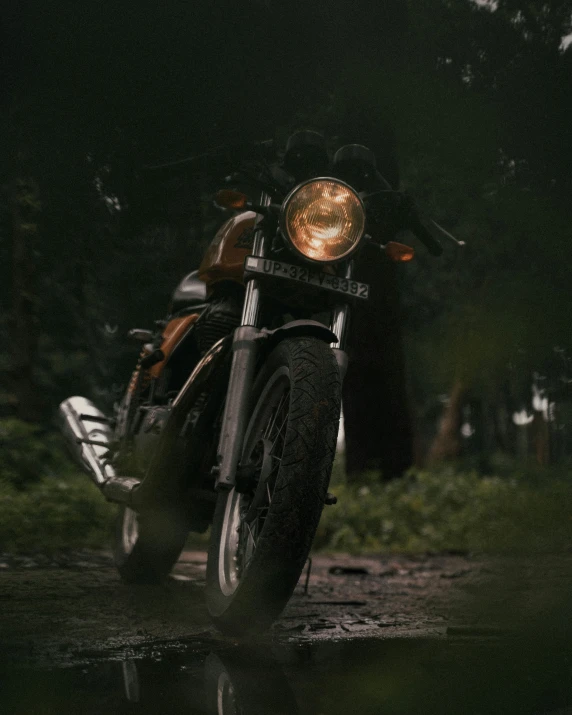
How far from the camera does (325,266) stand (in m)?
3.29

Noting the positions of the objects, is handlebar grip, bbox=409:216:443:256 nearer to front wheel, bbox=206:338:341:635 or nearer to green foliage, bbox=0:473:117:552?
front wheel, bbox=206:338:341:635

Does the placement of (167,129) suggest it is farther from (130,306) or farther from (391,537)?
(391,537)

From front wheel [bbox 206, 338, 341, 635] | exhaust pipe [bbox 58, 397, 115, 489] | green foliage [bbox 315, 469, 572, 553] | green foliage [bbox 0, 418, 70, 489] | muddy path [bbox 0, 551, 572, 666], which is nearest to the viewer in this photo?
muddy path [bbox 0, 551, 572, 666]

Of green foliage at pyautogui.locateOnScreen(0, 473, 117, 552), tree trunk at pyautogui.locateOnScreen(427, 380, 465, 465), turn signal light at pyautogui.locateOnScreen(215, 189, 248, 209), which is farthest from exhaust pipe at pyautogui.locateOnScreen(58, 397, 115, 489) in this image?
tree trunk at pyautogui.locateOnScreen(427, 380, 465, 465)

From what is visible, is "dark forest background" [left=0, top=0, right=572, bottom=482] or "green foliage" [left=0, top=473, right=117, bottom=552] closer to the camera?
"dark forest background" [left=0, top=0, right=572, bottom=482]

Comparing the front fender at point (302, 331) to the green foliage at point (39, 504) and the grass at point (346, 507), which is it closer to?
the grass at point (346, 507)

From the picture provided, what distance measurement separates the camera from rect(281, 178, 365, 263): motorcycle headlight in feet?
10.5

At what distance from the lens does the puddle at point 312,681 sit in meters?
1.98

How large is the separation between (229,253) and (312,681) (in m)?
1.93

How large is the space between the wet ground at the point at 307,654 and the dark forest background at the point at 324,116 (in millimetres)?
710

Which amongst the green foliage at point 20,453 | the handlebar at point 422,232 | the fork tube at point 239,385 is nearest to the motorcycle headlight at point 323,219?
the fork tube at point 239,385

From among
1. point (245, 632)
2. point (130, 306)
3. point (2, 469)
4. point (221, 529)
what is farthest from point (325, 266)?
point (2, 469)

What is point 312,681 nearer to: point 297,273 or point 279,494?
point 279,494

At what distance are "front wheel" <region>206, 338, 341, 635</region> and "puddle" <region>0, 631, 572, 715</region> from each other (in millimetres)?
181
